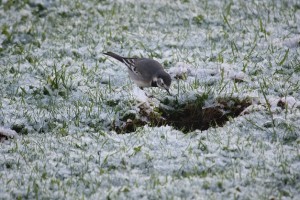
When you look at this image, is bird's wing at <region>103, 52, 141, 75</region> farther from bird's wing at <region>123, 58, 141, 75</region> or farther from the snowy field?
the snowy field

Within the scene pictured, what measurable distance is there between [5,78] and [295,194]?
4182 millimetres

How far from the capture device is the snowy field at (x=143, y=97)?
4.72 metres

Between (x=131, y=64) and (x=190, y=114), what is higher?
(x=131, y=64)

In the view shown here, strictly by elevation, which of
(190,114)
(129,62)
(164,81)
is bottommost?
(190,114)

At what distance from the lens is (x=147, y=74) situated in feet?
22.1

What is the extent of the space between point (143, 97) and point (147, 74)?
0.42m

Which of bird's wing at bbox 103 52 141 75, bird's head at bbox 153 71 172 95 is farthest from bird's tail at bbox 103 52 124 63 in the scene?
bird's head at bbox 153 71 172 95

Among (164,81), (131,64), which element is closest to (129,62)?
(131,64)

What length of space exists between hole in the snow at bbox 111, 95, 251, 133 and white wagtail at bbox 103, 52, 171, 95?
264 mm

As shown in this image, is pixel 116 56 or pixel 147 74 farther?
pixel 116 56

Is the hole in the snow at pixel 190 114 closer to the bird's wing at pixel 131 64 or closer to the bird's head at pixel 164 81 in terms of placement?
the bird's head at pixel 164 81

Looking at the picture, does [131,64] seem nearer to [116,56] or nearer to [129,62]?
[129,62]

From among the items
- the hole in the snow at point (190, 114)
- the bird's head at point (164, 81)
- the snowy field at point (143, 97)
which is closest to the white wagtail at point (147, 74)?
the bird's head at point (164, 81)

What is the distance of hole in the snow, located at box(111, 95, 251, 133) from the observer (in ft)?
20.1
